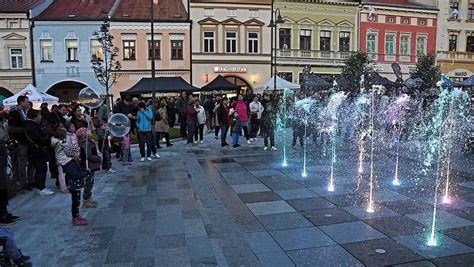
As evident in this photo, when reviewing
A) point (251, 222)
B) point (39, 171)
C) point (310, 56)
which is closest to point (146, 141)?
point (39, 171)

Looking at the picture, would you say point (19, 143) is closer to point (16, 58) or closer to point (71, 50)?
point (71, 50)

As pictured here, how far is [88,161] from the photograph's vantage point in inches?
298

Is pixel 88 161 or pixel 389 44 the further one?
pixel 389 44

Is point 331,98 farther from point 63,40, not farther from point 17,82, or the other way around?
point 17,82

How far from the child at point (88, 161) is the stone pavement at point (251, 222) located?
295 millimetres

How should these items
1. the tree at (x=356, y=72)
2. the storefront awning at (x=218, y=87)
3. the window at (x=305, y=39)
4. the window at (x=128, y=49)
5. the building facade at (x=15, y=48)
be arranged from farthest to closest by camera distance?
the window at (x=305, y=39) → the window at (x=128, y=49) → the building facade at (x=15, y=48) → the tree at (x=356, y=72) → the storefront awning at (x=218, y=87)

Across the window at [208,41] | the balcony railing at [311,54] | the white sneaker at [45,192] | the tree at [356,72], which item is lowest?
the white sneaker at [45,192]

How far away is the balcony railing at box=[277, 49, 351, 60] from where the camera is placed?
113 ft

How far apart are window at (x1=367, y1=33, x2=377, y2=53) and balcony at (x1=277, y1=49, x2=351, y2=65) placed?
97.5 inches

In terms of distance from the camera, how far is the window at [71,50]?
105ft

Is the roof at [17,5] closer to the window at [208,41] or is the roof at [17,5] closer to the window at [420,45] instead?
the window at [208,41]

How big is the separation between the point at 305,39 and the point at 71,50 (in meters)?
19.3

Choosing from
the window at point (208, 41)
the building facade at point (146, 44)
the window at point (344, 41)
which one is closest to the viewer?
the building facade at point (146, 44)

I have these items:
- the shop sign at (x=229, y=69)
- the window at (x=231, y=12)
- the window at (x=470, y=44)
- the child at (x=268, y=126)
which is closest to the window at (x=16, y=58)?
the shop sign at (x=229, y=69)
